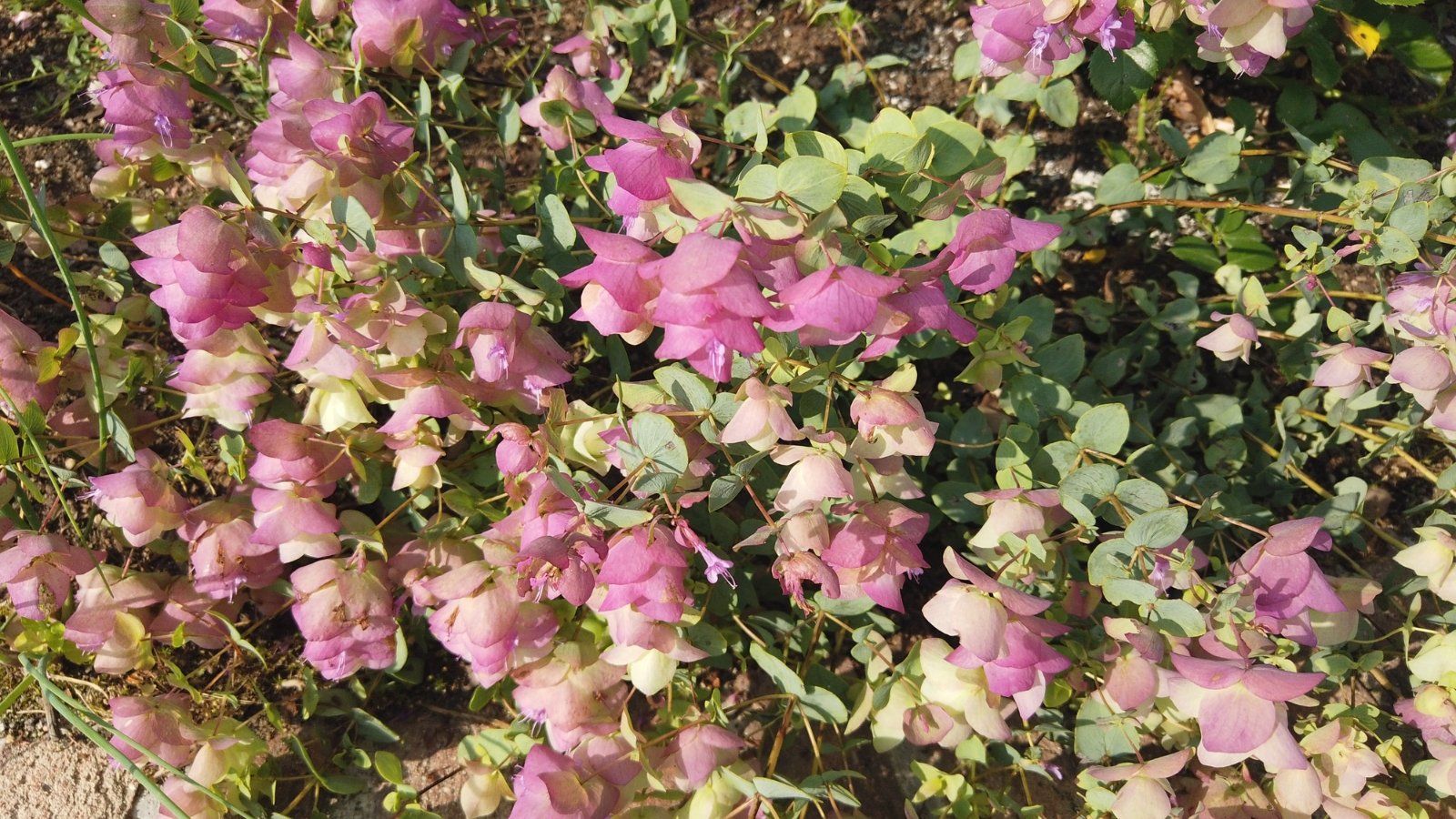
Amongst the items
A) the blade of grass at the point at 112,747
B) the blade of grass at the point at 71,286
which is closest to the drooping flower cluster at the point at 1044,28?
the blade of grass at the point at 71,286

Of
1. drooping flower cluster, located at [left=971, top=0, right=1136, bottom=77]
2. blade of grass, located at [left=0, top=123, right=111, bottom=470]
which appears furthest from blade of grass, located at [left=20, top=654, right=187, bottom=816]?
drooping flower cluster, located at [left=971, top=0, right=1136, bottom=77]

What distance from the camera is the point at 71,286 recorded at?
39.1 inches

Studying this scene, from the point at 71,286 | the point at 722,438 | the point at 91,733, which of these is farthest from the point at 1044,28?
the point at 91,733

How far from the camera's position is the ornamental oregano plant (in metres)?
0.89

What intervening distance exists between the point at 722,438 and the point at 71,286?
2.35 feet

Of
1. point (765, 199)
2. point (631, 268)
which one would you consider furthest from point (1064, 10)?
point (631, 268)

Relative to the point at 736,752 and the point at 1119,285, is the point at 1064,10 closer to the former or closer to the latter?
the point at 1119,285

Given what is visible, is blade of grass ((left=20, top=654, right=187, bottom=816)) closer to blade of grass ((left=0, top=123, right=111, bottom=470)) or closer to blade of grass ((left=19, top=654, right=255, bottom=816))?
blade of grass ((left=19, top=654, right=255, bottom=816))

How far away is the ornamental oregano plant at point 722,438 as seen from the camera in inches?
35.2

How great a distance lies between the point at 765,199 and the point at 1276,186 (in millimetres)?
1119

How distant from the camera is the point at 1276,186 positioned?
4.93 ft

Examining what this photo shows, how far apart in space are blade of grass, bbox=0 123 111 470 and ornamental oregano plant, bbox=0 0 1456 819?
1cm

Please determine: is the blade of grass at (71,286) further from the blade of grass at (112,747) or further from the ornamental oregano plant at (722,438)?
the blade of grass at (112,747)

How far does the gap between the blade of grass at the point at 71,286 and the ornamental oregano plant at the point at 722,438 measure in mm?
11
